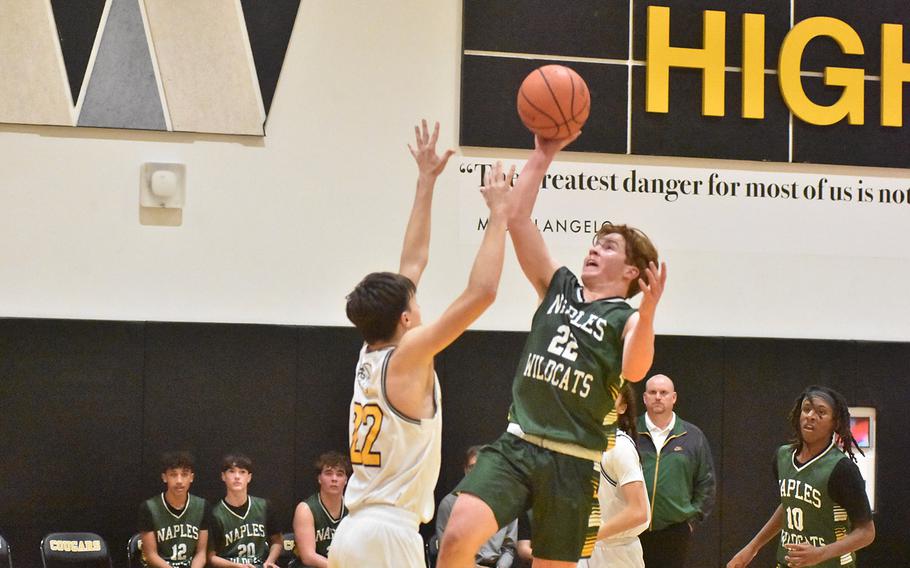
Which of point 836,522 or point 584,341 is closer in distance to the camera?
point 584,341

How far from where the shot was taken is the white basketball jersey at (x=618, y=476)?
219 inches

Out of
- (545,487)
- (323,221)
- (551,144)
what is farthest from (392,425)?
(323,221)

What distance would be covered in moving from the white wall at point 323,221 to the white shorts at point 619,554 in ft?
11.8

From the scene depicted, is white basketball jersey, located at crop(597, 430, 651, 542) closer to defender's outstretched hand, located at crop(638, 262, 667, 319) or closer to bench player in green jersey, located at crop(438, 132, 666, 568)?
bench player in green jersey, located at crop(438, 132, 666, 568)

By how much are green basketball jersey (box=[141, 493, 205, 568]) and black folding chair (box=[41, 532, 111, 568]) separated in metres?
0.29

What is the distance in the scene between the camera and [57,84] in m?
8.50

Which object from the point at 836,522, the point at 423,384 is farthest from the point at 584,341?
the point at 836,522

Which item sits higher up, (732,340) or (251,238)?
(251,238)

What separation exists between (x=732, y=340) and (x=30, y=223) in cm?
568

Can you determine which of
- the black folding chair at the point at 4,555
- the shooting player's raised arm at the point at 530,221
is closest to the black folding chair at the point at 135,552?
the black folding chair at the point at 4,555

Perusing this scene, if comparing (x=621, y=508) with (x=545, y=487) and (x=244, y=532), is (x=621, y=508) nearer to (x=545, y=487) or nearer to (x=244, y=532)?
(x=545, y=487)

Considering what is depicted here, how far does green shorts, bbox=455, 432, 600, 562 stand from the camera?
440 cm

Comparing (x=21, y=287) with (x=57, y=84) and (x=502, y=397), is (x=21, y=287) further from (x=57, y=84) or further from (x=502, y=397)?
(x=502, y=397)

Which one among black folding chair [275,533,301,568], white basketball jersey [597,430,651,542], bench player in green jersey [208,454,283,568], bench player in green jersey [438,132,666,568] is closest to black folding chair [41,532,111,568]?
bench player in green jersey [208,454,283,568]
